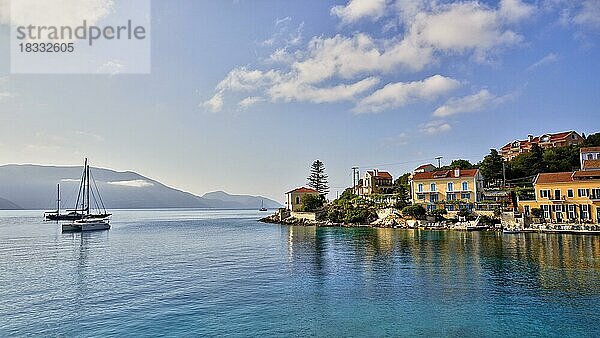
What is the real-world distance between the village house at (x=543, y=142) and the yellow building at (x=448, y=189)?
23656mm

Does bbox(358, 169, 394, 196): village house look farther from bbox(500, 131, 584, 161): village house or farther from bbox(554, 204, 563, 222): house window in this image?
bbox(554, 204, 563, 222): house window

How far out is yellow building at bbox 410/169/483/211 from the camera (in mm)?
60656

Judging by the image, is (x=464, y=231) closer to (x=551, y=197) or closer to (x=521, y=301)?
(x=551, y=197)

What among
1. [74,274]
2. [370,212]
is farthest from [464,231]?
[74,274]

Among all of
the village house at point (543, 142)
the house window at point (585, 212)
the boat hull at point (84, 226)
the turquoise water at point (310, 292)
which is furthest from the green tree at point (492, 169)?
the boat hull at point (84, 226)

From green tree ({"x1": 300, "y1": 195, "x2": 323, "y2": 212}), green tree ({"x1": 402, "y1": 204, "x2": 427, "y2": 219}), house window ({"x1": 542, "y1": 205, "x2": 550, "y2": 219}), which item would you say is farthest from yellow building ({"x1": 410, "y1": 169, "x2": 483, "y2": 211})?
green tree ({"x1": 300, "y1": 195, "x2": 323, "y2": 212})

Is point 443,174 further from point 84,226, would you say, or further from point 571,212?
point 84,226

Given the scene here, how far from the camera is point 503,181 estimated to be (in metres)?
68.5

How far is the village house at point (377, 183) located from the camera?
8531 cm

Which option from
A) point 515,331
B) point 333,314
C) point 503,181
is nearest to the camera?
point 515,331

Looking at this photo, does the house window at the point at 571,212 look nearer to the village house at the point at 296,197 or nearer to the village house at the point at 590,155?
the village house at the point at 590,155

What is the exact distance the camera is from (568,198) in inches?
1988

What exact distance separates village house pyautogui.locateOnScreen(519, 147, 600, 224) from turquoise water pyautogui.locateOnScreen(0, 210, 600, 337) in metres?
15.0

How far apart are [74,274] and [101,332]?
13.7m
